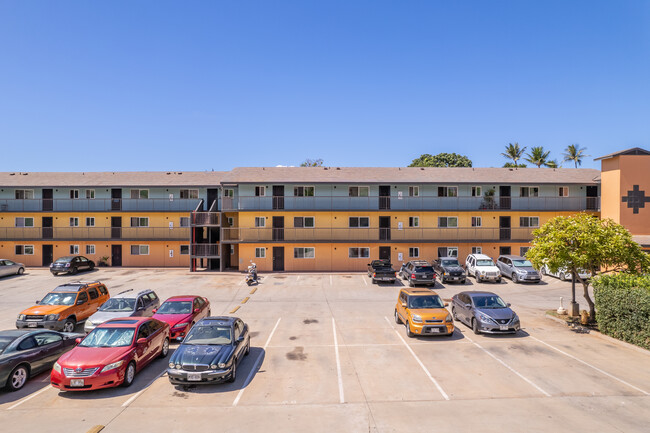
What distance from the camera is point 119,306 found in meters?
15.1

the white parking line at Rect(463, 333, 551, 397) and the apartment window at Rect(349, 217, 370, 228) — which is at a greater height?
the apartment window at Rect(349, 217, 370, 228)

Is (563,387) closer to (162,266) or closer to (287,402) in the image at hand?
(287,402)

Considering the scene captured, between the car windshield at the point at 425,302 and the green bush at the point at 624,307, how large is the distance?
6.82 metres

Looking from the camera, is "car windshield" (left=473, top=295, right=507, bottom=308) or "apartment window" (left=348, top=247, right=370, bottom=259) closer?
"car windshield" (left=473, top=295, right=507, bottom=308)

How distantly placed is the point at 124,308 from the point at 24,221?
1246 inches

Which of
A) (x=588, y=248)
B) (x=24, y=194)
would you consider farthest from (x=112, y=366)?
(x=24, y=194)

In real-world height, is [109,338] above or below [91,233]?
below

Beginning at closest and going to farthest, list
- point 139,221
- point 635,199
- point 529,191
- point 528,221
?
point 635,199 → point 528,221 → point 529,191 → point 139,221

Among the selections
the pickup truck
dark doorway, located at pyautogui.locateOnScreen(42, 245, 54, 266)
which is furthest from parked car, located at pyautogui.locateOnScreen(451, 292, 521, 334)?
dark doorway, located at pyautogui.locateOnScreen(42, 245, 54, 266)

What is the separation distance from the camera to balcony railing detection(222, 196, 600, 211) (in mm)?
33094

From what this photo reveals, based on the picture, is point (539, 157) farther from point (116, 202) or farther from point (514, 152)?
point (116, 202)

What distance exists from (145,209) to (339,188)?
2007 centimetres

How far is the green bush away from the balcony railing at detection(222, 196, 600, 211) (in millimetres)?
18704

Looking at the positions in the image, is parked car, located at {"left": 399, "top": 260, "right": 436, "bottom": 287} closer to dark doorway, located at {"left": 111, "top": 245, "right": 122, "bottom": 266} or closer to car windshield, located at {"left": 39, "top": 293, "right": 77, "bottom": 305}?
car windshield, located at {"left": 39, "top": 293, "right": 77, "bottom": 305}
